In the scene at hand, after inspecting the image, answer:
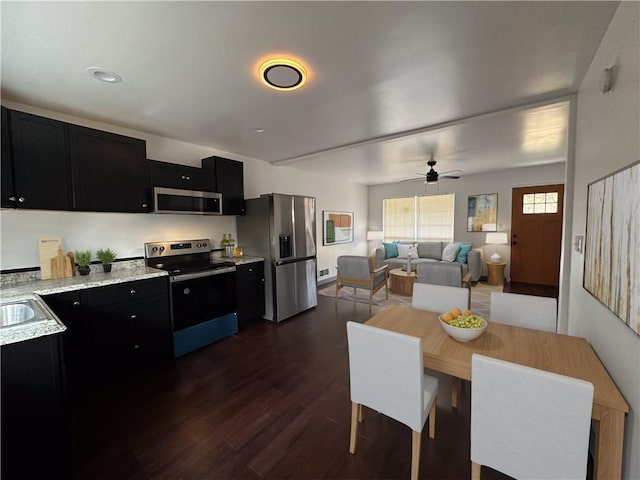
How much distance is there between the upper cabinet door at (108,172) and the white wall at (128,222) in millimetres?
343

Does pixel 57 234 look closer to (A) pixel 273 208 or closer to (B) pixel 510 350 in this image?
(A) pixel 273 208

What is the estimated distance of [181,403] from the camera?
205cm

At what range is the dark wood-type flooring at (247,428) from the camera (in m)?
1.49

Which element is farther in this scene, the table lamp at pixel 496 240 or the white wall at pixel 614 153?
the table lamp at pixel 496 240

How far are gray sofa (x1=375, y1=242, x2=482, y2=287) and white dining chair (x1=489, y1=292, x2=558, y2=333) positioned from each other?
5.56 feet

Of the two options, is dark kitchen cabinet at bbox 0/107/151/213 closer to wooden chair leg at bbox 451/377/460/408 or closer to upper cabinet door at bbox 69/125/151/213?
upper cabinet door at bbox 69/125/151/213

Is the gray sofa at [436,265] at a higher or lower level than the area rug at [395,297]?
higher

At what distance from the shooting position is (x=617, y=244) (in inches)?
45.1

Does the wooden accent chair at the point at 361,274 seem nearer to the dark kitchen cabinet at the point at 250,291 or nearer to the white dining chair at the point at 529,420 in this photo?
the dark kitchen cabinet at the point at 250,291

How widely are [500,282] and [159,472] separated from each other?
247 inches

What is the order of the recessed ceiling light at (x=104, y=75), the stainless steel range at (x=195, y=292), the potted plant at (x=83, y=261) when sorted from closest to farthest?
the recessed ceiling light at (x=104, y=75) < the potted plant at (x=83, y=261) < the stainless steel range at (x=195, y=292)

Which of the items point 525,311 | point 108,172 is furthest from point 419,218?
point 108,172

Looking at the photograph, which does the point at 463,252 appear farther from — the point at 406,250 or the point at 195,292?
the point at 195,292

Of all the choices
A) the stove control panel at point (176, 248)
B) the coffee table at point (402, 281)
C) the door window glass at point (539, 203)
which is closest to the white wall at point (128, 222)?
the stove control panel at point (176, 248)
